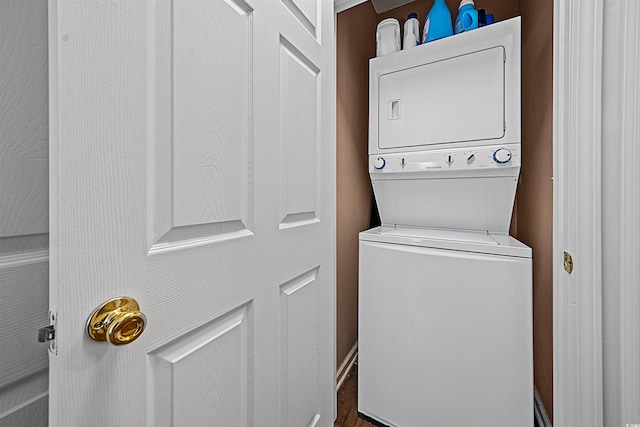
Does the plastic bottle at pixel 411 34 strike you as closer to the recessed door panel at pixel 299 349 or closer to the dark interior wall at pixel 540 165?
Result: the dark interior wall at pixel 540 165

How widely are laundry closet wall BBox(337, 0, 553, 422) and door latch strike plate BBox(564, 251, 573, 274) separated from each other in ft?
1.65

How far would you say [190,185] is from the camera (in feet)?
1.83

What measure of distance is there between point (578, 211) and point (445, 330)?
0.75 metres

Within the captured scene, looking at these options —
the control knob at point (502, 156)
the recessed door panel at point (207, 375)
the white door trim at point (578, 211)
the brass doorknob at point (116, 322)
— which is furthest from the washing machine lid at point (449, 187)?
the brass doorknob at point (116, 322)

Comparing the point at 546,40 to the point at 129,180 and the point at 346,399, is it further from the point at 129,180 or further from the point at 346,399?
the point at 346,399

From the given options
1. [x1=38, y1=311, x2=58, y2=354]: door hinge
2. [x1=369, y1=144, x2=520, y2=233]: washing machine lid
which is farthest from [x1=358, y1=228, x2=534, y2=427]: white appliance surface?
[x1=38, y1=311, x2=58, y2=354]: door hinge

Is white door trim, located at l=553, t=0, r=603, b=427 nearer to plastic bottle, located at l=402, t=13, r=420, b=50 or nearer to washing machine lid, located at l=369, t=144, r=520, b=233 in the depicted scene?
washing machine lid, located at l=369, t=144, r=520, b=233

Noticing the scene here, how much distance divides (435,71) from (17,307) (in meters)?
1.78

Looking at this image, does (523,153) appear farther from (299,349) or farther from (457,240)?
(299,349)

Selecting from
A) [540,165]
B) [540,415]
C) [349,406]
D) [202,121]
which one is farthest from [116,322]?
[540,415]

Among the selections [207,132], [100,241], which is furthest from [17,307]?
[207,132]

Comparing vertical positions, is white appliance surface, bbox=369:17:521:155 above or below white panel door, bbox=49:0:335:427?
above

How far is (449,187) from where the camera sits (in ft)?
4.99

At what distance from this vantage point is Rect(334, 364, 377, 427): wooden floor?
1.48 metres
